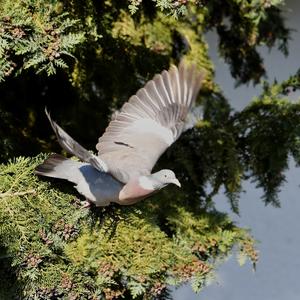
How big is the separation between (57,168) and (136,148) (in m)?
0.15

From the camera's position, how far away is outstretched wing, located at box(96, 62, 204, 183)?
1.22m

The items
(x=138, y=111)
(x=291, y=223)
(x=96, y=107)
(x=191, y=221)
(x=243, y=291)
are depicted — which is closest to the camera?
(x=138, y=111)

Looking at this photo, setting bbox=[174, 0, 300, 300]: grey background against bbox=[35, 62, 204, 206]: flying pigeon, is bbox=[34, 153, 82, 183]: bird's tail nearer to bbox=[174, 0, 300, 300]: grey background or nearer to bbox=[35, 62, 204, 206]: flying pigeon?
bbox=[35, 62, 204, 206]: flying pigeon

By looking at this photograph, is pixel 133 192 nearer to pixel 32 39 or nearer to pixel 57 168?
pixel 57 168

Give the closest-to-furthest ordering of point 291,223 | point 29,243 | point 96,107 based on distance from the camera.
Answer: point 29,243
point 96,107
point 291,223

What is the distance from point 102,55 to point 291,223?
151 cm

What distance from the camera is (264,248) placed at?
2.71 metres

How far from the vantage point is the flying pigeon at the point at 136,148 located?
1.12 m

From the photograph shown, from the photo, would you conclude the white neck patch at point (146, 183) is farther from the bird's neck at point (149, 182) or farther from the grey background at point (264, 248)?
the grey background at point (264, 248)

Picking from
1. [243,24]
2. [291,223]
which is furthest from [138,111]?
[291,223]

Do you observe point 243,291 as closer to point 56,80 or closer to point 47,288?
point 56,80

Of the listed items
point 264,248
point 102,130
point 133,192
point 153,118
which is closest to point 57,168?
point 133,192

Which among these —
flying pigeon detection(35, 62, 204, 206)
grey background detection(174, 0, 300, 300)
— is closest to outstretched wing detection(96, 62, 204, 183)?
flying pigeon detection(35, 62, 204, 206)

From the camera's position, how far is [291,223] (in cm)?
279
